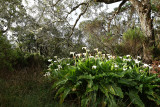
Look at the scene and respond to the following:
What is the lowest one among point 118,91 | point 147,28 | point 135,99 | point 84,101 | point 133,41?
point 135,99

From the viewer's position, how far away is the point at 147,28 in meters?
6.84

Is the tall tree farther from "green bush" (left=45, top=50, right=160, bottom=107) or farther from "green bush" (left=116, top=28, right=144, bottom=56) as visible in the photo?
"green bush" (left=45, top=50, right=160, bottom=107)

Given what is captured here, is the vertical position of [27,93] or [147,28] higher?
[147,28]

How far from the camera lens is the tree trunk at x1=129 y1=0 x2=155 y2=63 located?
6.58 metres

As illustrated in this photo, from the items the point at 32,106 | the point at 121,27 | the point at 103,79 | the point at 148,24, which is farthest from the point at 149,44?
the point at 121,27

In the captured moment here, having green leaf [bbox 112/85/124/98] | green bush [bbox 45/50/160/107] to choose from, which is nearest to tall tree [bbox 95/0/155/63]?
green bush [bbox 45/50/160/107]

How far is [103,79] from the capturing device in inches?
132

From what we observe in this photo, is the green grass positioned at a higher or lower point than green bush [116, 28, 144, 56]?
lower

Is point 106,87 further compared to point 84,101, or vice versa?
point 106,87

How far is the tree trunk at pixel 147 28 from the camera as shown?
658 cm

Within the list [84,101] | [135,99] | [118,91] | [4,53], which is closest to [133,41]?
[135,99]

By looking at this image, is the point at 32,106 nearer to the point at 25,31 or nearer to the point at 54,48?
the point at 54,48

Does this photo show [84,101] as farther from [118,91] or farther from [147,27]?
[147,27]

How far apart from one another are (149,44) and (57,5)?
646cm
